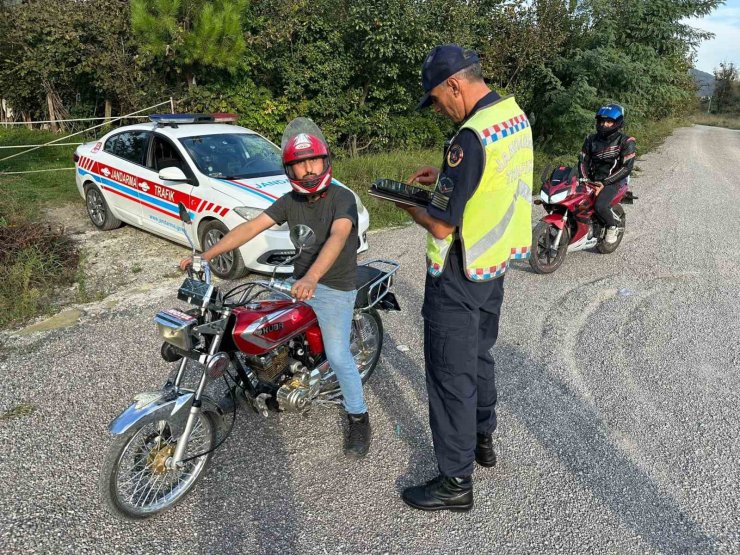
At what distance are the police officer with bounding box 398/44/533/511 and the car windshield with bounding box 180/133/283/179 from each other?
4637 mm

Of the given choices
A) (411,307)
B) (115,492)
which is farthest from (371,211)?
(115,492)

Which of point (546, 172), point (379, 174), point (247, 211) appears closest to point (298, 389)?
point (247, 211)

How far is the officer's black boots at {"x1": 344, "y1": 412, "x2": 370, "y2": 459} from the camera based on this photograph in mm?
3348

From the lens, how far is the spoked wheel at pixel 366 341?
12.8ft

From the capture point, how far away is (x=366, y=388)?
412 cm

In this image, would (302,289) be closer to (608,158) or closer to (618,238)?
(608,158)

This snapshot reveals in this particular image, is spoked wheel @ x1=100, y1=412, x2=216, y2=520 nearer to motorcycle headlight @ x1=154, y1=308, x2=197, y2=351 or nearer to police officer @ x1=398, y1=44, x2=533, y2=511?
motorcycle headlight @ x1=154, y1=308, x2=197, y2=351

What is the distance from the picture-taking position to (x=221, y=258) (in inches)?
249

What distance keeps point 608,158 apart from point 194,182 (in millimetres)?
5155

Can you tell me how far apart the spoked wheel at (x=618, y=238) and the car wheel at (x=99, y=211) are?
684 cm

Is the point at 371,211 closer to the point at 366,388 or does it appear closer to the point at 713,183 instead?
the point at 366,388

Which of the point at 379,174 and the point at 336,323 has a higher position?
the point at 336,323

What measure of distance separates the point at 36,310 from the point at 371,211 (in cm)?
523

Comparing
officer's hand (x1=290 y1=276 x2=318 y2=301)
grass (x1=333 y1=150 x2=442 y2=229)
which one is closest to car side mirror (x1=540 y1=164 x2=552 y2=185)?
grass (x1=333 y1=150 x2=442 y2=229)
